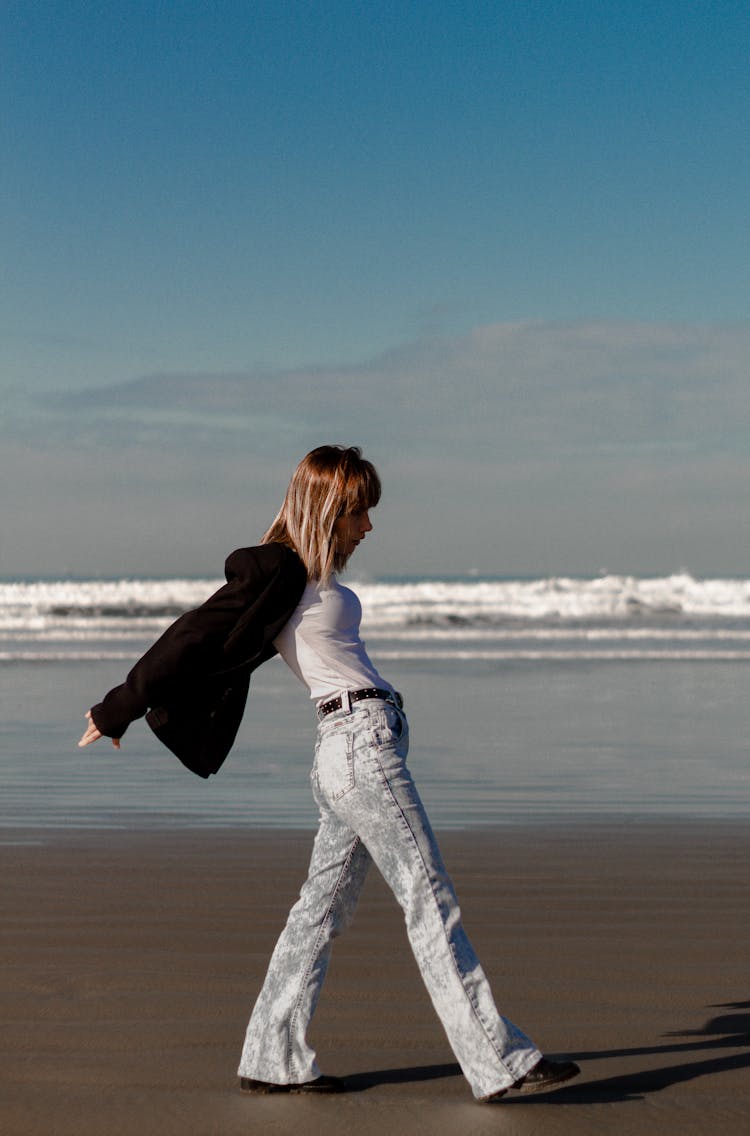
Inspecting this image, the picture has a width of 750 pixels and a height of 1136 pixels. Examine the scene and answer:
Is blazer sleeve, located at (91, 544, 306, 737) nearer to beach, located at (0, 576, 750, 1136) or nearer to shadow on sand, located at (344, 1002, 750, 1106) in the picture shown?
beach, located at (0, 576, 750, 1136)

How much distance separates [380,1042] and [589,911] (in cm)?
189

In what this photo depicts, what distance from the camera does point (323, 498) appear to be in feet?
11.4

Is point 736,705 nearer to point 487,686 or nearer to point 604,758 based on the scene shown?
point 487,686

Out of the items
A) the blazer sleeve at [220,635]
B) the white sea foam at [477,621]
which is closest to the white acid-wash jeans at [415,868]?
the blazer sleeve at [220,635]

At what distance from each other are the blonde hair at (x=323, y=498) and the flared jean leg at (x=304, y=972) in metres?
0.71

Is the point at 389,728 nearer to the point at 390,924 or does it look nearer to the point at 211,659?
the point at 211,659

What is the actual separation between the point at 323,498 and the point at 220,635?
0.45 meters

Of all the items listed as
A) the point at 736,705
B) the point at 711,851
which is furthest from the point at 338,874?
the point at 736,705

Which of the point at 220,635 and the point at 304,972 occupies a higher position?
the point at 220,635

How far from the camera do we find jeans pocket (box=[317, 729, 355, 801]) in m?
3.43

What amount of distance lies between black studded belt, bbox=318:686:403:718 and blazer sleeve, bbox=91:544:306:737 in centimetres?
23

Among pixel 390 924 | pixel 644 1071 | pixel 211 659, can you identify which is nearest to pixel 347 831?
pixel 211 659

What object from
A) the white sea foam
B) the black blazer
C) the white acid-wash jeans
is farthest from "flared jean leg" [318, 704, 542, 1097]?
the white sea foam

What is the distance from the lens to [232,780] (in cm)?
916
